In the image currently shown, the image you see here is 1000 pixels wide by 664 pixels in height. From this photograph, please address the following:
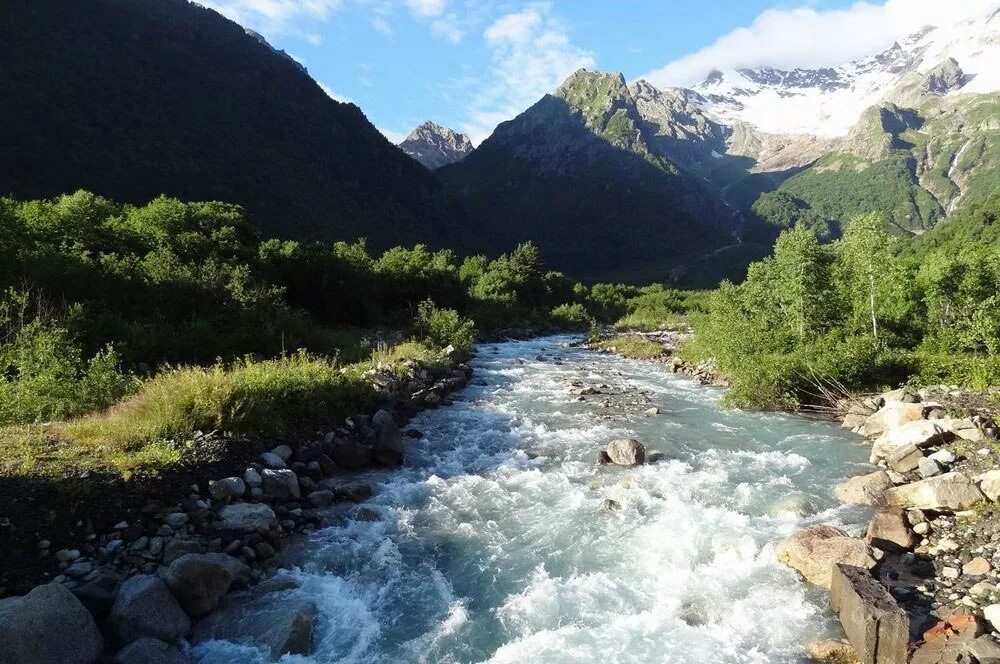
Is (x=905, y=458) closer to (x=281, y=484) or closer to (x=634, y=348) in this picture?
(x=281, y=484)

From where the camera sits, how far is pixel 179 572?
7598 mm

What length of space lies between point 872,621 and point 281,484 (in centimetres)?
968

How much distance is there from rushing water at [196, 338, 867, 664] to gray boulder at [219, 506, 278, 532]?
2.68 ft

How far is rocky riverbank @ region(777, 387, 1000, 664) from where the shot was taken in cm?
675

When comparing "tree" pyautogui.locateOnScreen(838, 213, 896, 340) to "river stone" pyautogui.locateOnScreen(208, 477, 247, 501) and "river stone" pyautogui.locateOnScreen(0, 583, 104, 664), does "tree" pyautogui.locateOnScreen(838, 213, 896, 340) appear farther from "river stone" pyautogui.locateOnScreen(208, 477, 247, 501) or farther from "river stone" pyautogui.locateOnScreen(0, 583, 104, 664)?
"river stone" pyautogui.locateOnScreen(0, 583, 104, 664)

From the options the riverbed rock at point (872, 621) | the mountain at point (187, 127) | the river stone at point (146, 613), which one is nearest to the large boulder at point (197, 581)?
the river stone at point (146, 613)

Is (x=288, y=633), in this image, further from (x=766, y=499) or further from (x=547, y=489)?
(x=766, y=499)

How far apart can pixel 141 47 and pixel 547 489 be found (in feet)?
368

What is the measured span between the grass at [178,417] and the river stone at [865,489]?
39.5ft

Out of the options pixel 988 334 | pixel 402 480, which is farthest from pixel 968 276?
pixel 402 480

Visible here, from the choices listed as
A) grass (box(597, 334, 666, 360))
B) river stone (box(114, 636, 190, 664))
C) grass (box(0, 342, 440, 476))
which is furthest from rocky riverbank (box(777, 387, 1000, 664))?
grass (box(597, 334, 666, 360))

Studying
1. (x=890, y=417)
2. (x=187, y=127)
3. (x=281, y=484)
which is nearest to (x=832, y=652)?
(x=281, y=484)

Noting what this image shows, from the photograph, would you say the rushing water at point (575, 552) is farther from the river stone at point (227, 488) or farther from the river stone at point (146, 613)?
the river stone at point (227, 488)

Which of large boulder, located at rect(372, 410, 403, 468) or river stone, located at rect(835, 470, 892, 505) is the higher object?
large boulder, located at rect(372, 410, 403, 468)
